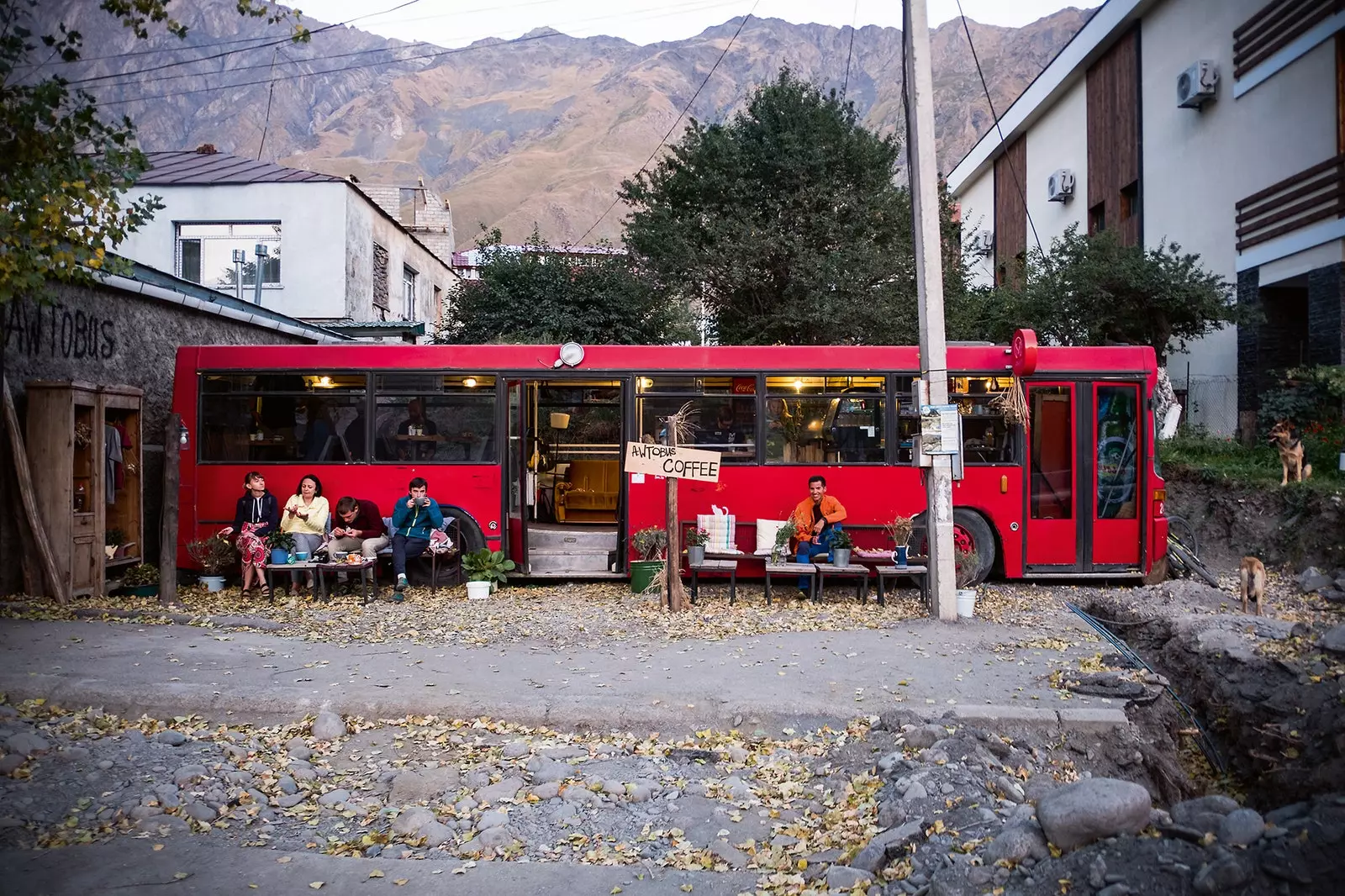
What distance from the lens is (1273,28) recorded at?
53.6ft

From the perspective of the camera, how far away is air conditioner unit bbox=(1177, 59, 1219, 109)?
18172mm

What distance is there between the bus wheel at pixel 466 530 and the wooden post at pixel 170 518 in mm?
2846

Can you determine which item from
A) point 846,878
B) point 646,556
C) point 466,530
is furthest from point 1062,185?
point 846,878

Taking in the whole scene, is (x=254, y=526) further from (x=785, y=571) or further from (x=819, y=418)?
(x=819, y=418)

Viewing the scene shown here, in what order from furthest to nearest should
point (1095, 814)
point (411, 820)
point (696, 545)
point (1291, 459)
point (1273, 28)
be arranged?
point (1273, 28)
point (1291, 459)
point (696, 545)
point (411, 820)
point (1095, 814)

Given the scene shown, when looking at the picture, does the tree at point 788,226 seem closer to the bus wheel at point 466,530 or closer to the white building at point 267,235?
the white building at point 267,235

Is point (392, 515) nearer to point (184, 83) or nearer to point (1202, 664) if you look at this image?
point (1202, 664)

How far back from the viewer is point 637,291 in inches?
977

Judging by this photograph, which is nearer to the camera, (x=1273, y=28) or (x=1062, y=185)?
(x=1273, y=28)

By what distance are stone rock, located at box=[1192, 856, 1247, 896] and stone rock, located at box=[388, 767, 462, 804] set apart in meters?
3.64

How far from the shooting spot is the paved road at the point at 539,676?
654 cm

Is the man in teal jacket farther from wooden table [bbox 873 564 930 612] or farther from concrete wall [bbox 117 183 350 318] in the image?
concrete wall [bbox 117 183 350 318]

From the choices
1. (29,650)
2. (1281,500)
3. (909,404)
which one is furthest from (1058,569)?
(29,650)

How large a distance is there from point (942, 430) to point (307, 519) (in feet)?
23.5
